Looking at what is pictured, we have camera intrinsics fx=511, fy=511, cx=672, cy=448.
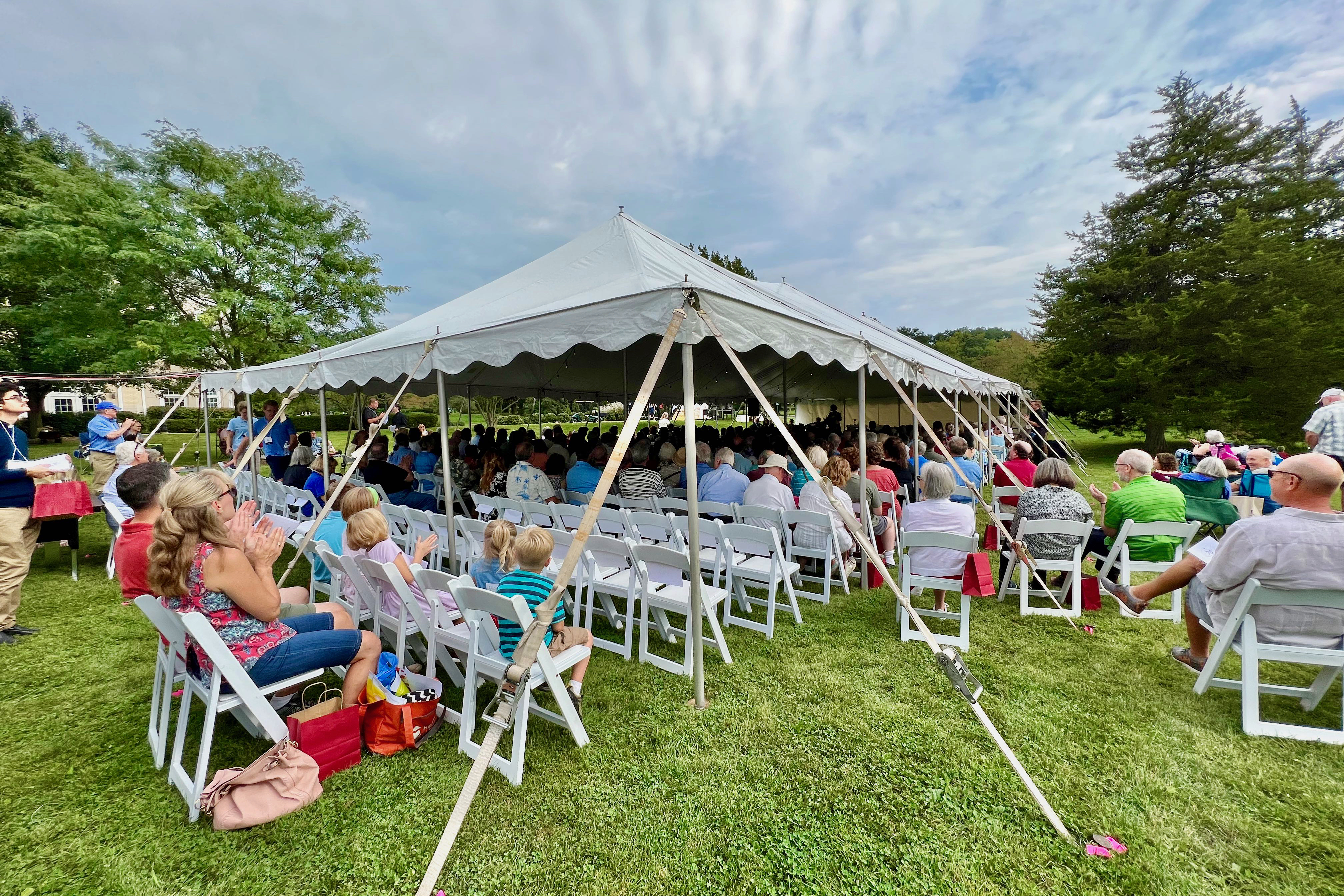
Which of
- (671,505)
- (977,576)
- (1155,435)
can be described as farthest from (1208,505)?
(1155,435)

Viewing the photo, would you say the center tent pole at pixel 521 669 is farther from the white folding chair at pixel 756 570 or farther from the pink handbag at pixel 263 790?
the white folding chair at pixel 756 570

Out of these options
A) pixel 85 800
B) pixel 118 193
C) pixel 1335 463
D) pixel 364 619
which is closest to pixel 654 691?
pixel 364 619

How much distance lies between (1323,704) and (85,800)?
643 centimetres

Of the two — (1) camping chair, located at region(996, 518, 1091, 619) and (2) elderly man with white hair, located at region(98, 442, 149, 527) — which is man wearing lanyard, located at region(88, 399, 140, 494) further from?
(1) camping chair, located at region(996, 518, 1091, 619)

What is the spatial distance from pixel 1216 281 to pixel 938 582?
21681 mm

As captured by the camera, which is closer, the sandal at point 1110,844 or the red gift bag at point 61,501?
the sandal at point 1110,844

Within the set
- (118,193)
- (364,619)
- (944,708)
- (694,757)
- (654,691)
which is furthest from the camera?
(118,193)

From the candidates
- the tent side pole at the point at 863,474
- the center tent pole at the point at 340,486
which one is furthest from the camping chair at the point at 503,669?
the tent side pole at the point at 863,474

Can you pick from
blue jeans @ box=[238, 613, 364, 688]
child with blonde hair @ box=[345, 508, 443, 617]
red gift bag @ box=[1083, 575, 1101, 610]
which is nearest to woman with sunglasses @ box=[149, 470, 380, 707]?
blue jeans @ box=[238, 613, 364, 688]

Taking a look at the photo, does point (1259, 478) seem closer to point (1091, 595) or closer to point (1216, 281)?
point (1091, 595)

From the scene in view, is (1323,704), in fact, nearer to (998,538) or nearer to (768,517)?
(998,538)

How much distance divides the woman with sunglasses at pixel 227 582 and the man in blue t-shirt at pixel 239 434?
8975 mm

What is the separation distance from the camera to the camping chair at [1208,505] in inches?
190

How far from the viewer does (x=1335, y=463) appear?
2377 mm
